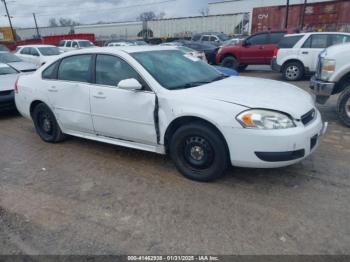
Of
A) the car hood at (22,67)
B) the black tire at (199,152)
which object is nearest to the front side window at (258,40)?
the car hood at (22,67)

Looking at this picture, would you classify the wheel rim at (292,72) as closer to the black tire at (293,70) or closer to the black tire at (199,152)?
the black tire at (293,70)

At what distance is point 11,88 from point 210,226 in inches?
250

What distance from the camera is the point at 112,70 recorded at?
4.32 meters

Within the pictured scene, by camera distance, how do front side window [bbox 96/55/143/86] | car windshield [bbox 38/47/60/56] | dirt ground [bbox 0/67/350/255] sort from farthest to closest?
car windshield [bbox 38/47/60/56]
front side window [bbox 96/55/143/86]
dirt ground [bbox 0/67/350/255]

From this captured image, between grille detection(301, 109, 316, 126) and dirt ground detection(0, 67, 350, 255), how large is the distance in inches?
27.5

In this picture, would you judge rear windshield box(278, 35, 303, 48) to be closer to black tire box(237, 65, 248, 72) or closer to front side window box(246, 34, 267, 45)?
front side window box(246, 34, 267, 45)

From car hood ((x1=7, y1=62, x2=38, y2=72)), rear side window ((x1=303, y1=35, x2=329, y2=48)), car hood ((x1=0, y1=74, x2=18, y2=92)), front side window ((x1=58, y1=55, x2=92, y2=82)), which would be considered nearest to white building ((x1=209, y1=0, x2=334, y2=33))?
rear side window ((x1=303, y1=35, x2=329, y2=48))

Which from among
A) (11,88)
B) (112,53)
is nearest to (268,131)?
(112,53)

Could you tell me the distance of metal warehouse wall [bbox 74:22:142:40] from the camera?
41.3 metres

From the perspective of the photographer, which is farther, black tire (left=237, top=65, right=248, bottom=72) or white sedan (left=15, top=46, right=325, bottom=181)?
black tire (left=237, top=65, right=248, bottom=72)

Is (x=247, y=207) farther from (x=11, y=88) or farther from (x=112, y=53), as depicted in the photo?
(x=11, y=88)

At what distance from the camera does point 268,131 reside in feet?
10.7

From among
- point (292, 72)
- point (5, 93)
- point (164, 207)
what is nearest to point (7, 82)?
point (5, 93)

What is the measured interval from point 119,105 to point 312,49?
865 cm
